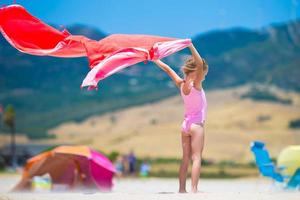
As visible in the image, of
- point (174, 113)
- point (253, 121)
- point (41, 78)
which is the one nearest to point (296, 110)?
point (253, 121)

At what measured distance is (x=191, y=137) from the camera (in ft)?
26.8

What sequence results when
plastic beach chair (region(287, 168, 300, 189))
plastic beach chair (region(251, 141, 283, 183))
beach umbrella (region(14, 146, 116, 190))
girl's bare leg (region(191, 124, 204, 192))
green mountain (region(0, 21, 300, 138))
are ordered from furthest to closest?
green mountain (region(0, 21, 300, 138))
beach umbrella (region(14, 146, 116, 190))
plastic beach chair (region(251, 141, 283, 183))
plastic beach chair (region(287, 168, 300, 189))
girl's bare leg (region(191, 124, 204, 192))

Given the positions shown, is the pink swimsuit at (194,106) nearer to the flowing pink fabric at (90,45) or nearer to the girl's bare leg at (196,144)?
the girl's bare leg at (196,144)

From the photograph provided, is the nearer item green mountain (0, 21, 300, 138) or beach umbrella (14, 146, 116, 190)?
beach umbrella (14, 146, 116, 190)

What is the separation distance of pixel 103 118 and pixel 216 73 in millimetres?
41175

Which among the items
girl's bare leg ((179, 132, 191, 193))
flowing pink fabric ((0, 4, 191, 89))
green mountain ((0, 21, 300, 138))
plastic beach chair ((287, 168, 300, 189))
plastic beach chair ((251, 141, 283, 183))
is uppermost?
green mountain ((0, 21, 300, 138))

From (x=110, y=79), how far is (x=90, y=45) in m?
130

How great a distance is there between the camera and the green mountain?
110688 millimetres

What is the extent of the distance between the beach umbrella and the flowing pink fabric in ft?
14.9

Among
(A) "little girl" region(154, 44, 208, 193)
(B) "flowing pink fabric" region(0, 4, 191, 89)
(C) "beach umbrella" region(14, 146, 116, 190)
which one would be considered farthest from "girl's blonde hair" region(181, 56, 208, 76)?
(C) "beach umbrella" region(14, 146, 116, 190)

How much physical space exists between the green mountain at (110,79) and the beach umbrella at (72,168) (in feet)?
240

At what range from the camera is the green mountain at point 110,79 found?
363ft

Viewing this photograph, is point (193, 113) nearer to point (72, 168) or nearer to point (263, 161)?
point (263, 161)

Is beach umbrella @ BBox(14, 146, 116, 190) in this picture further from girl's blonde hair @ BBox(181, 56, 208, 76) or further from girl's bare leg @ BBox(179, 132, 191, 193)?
girl's blonde hair @ BBox(181, 56, 208, 76)
